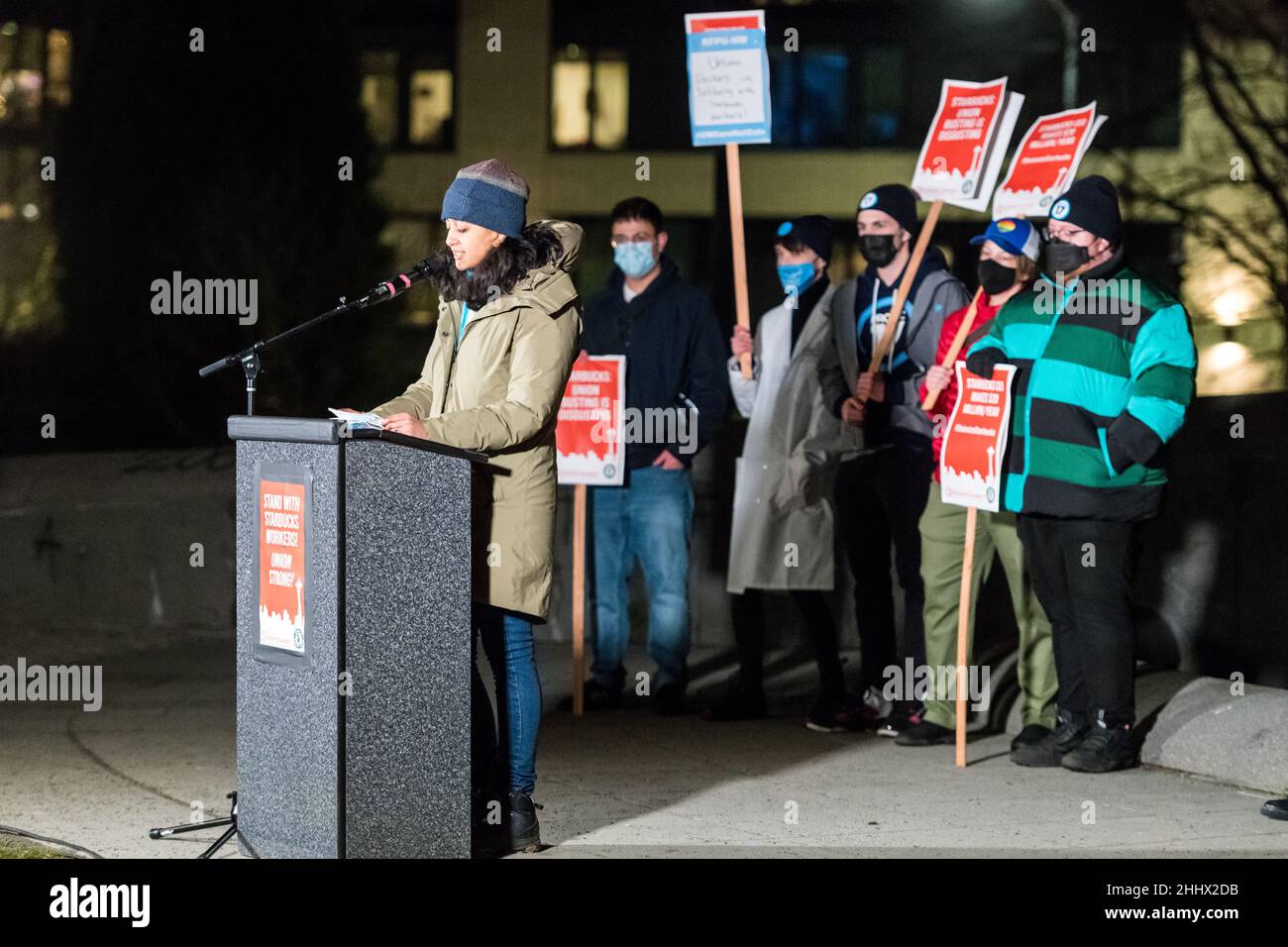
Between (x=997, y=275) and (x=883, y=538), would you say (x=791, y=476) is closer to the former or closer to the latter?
(x=883, y=538)

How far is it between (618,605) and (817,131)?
31432 millimetres

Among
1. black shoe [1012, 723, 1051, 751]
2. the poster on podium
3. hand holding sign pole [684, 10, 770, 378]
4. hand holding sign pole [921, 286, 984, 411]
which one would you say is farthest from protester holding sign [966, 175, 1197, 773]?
the poster on podium

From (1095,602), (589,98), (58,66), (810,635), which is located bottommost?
(810,635)

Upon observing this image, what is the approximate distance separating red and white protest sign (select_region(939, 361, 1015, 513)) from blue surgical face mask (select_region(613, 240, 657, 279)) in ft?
6.19

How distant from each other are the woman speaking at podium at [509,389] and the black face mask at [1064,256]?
2.32 m

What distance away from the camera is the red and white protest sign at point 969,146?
847cm

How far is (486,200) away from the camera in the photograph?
6.04 meters

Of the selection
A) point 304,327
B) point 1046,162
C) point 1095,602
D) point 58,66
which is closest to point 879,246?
point 1046,162

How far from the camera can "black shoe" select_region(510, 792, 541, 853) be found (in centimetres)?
632

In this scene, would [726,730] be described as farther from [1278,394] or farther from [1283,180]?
[1283,180]

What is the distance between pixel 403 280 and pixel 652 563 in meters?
3.82

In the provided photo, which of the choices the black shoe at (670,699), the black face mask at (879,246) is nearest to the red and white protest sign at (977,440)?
A: the black face mask at (879,246)
